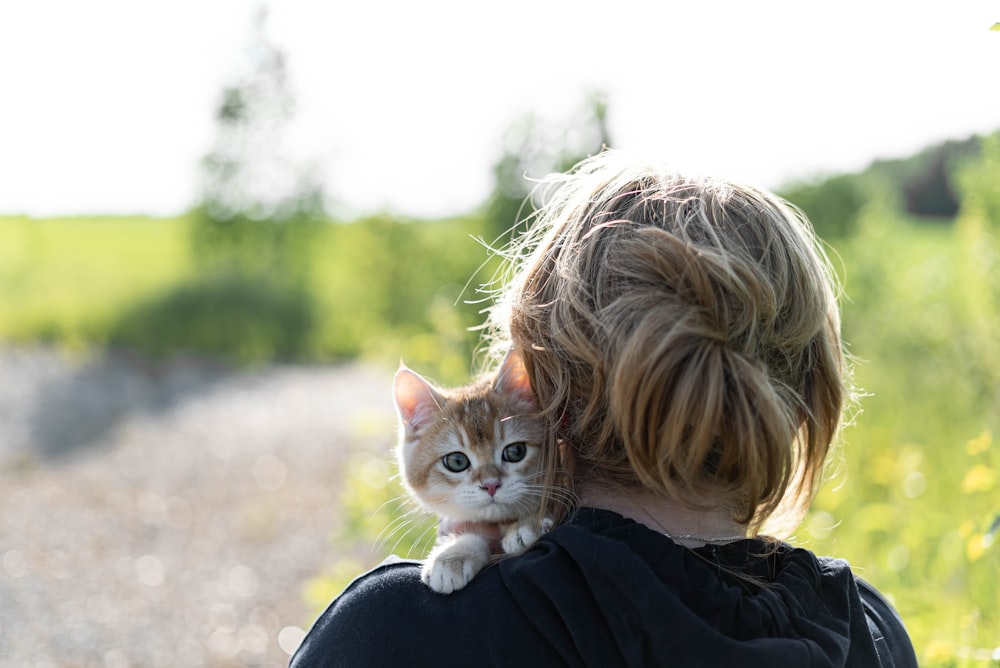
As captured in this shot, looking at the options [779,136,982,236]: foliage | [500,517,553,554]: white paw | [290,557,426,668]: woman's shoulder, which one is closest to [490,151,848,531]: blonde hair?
[500,517,553,554]: white paw

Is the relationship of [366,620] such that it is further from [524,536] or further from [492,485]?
[492,485]

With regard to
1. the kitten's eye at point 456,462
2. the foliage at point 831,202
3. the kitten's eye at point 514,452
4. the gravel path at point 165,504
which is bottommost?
the gravel path at point 165,504

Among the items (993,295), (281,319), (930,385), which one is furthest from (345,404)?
(993,295)

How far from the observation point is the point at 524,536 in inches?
64.5

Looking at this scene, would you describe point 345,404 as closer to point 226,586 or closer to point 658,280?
point 226,586

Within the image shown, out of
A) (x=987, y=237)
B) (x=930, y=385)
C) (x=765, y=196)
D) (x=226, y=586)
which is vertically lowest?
(x=226, y=586)

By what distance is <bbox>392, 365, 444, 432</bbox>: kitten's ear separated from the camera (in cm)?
207

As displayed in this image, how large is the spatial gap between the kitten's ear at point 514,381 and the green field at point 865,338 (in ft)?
2.93

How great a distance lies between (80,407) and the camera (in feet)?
32.8

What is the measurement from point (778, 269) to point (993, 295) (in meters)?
5.10

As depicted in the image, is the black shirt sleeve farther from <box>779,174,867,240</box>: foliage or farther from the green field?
<box>779,174,867,240</box>: foliage

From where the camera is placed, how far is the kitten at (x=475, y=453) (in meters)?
1.86

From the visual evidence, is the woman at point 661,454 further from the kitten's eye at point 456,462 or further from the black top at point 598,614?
the kitten's eye at point 456,462

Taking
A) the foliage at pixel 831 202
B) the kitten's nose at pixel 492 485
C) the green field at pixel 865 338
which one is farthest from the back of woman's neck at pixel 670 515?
the foliage at pixel 831 202
